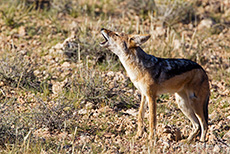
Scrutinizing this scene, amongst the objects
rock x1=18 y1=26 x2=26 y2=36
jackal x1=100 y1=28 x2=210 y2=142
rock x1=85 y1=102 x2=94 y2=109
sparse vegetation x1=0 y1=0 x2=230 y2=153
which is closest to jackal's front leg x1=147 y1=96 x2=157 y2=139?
jackal x1=100 y1=28 x2=210 y2=142

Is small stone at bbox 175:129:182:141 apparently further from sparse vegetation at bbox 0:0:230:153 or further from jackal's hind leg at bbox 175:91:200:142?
jackal's hind leg at bbox 175:91:200:142

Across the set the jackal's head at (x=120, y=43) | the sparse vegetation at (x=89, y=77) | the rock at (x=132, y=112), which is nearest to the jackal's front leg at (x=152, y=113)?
the sparse vegetation at (x=89, y=77)

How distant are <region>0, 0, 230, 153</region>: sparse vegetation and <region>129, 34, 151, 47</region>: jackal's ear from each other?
1.54 m

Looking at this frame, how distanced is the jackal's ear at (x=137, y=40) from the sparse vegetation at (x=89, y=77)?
60.6 inches

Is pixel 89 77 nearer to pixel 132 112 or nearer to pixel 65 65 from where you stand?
pixel 132 112

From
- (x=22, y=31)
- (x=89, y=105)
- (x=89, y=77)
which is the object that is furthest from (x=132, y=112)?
(x=22, y=31)

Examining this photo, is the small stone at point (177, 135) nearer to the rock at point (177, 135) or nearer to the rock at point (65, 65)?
the rock at point (177, 135)

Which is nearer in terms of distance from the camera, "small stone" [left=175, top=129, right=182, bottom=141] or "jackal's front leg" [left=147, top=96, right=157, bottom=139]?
"jackal's front leg" [left=147, top=96, right=157, bottom=139]

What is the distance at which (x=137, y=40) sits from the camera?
19.4ft

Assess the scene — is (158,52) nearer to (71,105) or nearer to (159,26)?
(159,26)

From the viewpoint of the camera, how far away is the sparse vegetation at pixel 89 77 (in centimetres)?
591

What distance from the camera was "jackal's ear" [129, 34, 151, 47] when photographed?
582 cm

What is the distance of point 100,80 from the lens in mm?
7266

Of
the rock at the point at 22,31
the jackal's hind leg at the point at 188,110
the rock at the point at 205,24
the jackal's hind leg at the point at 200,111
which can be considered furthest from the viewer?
the rock at the point at 205,24
